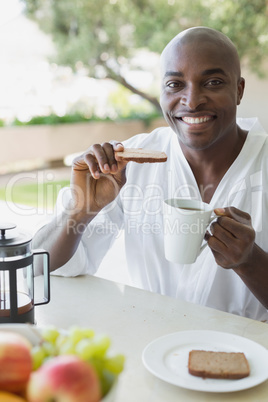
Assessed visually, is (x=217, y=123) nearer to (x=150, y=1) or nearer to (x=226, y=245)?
(x=226, y=245)

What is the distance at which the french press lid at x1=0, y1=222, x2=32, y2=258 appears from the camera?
115 centimetres

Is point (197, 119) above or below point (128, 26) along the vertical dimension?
below

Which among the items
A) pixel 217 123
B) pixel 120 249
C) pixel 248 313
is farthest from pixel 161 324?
pixel 120 249

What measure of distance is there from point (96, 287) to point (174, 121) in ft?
2.05

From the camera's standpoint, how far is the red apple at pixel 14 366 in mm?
641

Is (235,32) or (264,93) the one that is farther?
(264,93)

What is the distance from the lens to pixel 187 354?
3.59ft

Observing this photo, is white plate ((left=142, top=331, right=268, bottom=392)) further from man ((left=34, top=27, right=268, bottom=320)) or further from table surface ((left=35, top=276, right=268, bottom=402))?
man ((left=34, top=27, right=268, bottom=320))

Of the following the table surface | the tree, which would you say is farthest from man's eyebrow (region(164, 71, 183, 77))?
the tree

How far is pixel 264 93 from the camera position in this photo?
8.12m

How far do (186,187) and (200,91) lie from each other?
0.34 meters

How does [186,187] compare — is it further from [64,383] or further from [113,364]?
[64,383]

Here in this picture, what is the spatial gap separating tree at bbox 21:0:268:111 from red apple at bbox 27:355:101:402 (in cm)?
696

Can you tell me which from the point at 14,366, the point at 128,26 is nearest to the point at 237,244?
the point at 14,366
